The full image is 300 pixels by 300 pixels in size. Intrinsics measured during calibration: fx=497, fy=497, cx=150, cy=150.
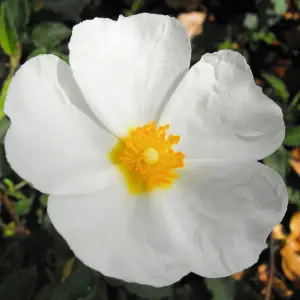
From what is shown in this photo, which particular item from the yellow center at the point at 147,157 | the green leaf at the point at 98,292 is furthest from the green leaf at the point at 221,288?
the yellow center at the point at 147,157

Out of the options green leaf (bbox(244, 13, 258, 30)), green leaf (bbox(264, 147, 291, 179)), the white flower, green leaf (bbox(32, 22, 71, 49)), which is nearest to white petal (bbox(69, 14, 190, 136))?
the white flower

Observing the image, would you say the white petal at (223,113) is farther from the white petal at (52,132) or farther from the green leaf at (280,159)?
the green leaf at (280,159)

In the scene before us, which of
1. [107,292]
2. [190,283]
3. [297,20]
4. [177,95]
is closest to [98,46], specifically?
[177,95]

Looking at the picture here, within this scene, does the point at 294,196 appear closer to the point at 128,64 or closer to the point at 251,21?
the point at 251,21

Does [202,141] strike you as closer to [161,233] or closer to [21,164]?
[161,233]

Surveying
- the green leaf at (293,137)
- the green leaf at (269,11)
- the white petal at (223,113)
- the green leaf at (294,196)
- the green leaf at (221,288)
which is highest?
the white petal at (223,113)

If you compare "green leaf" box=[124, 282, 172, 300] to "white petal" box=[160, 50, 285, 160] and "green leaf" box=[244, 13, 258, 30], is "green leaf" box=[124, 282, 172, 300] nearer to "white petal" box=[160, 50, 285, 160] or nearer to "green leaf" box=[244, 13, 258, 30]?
"white petal" box=[160, 50, 285, 160]
